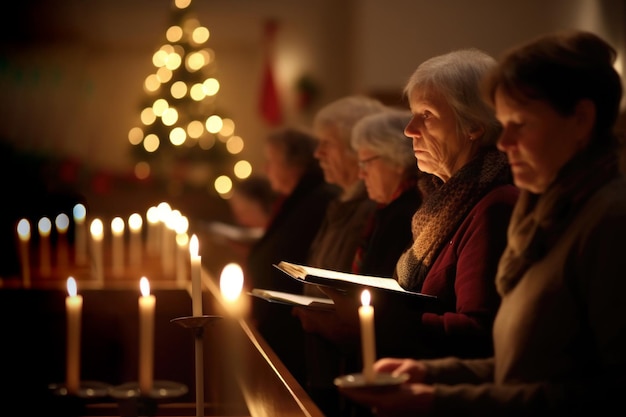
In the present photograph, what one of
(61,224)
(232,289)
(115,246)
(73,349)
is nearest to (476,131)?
(232,289)

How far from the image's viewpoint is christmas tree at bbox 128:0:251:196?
10.7 metres

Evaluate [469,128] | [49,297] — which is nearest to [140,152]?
[49,297]

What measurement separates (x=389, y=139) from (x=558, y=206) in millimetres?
1543

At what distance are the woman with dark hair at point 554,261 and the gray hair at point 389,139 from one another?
1388 mm

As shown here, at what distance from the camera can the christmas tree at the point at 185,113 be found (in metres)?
10.7

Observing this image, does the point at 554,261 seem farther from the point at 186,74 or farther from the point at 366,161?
the point at 186,74

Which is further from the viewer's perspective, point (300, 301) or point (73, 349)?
point (300, 301)

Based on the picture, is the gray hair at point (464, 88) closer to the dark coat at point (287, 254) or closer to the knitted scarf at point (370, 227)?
the knitted scarf at point (370, 227)

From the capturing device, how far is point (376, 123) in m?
3.32

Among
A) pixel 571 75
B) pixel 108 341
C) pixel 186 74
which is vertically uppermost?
pixel 186 74

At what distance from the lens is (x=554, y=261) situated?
169cm

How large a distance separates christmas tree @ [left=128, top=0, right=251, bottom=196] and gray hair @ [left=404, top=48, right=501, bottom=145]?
27.8 ft

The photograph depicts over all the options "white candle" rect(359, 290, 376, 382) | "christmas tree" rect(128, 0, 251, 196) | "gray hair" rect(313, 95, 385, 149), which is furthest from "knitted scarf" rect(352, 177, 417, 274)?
"christmas tree" rect(128, 0, 251, 196)

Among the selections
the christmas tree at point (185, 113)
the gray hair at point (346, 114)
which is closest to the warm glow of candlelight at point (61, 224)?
the gray hair at point (346, 114)
